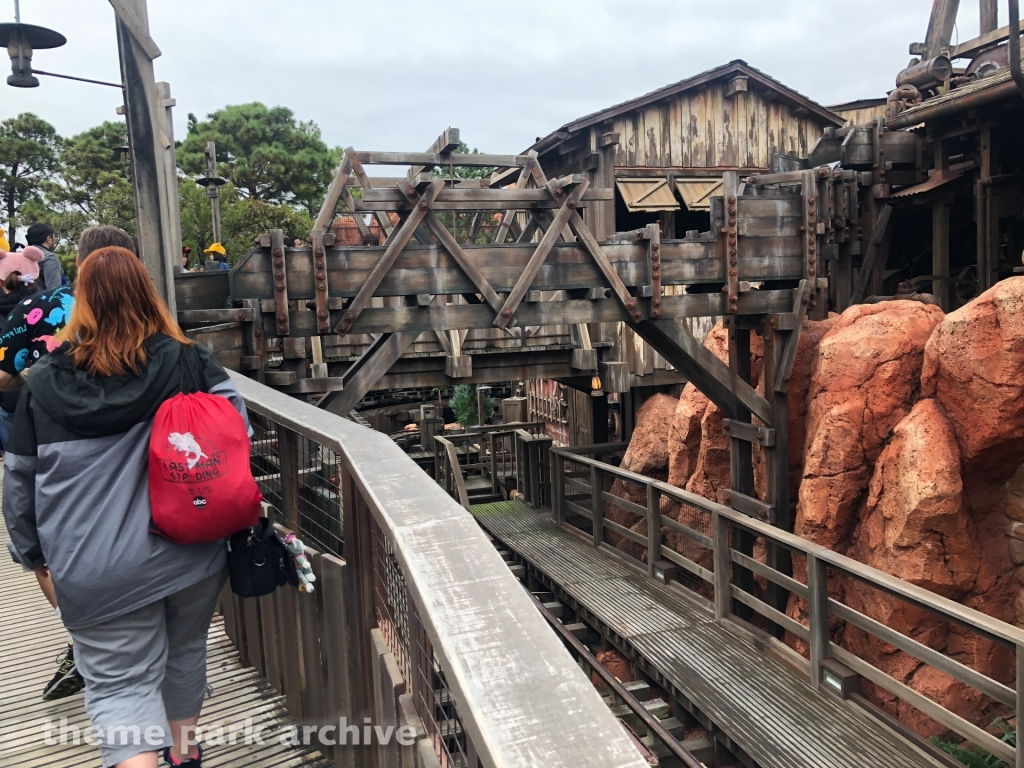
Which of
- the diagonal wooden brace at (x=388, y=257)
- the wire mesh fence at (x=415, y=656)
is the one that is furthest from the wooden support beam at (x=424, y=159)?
the wire mesh fence at (x=415, y=656)

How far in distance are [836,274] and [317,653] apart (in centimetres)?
775

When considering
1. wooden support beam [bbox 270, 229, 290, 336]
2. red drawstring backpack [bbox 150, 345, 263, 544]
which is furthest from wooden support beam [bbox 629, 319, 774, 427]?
red drawstring backpack [bbox 150, 345, 263, 544]

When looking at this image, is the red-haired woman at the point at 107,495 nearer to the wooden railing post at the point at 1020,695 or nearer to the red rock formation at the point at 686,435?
the wooden railing post at the point at 1020,695

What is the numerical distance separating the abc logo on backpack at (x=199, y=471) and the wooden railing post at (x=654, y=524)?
6511 millimetres

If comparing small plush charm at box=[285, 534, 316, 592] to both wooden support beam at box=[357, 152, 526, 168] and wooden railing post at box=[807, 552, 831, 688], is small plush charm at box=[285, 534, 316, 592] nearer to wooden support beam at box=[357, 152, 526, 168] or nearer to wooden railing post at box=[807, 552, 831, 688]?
wooden railing post at box=[807, 552, 831, 688]

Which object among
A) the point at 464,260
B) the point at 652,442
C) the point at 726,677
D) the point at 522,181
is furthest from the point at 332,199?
the point at 652,442

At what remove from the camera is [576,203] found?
6934 millimetres

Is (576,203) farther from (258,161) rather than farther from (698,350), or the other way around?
(258,161)

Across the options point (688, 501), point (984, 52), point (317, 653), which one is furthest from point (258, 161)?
point (317, 653)

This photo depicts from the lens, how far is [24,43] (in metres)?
7.16

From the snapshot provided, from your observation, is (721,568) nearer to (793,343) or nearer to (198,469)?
(793,343)

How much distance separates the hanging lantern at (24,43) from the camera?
7.04 metres

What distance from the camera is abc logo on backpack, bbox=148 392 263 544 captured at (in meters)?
1.87

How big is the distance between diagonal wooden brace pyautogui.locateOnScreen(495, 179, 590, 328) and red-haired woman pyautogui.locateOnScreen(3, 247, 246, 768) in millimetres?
5041
